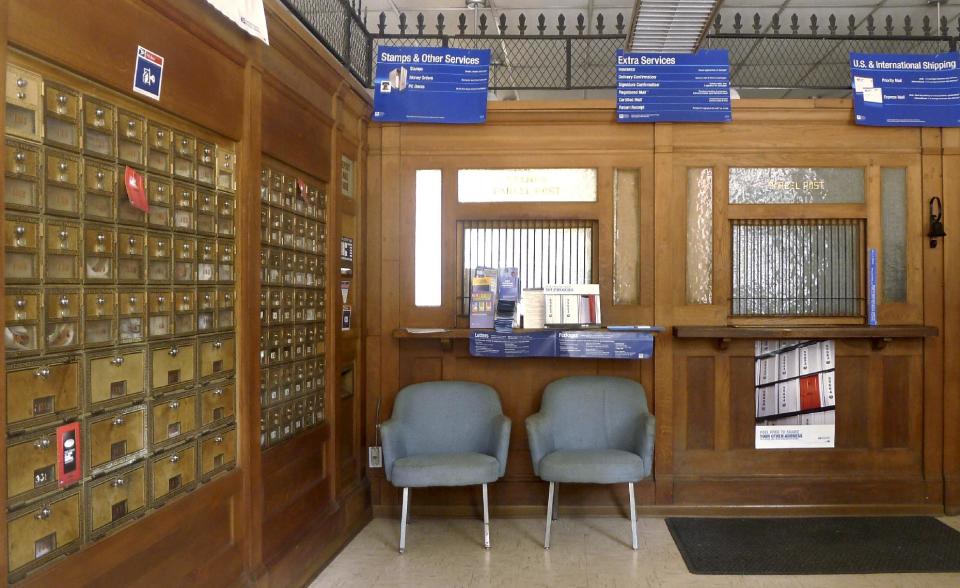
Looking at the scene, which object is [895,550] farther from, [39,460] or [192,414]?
[39,460]

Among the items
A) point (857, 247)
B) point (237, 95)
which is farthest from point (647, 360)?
point (237, 95)

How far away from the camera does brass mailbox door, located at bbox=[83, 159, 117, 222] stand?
1.95 metres

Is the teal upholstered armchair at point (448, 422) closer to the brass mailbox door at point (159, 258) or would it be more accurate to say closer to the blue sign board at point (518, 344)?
the blue sign board at point (518, 344)

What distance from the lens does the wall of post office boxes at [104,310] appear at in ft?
5.69

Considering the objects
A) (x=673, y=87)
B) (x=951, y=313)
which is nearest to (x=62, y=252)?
(x=673, y=87)

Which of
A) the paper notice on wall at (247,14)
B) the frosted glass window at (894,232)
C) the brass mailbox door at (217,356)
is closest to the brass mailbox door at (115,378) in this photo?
the brass mailbox door at (217,356)

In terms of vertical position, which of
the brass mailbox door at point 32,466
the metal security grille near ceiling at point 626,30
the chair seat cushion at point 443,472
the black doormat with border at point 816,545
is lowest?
the black doormat with border at point 816,545

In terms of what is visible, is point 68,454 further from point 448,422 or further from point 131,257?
point 448,422

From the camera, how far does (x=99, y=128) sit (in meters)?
2.01

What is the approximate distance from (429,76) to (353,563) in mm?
2846

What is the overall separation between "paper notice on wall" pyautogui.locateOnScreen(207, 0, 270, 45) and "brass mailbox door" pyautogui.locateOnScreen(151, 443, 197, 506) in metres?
1.52

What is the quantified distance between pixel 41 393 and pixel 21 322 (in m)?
0.19

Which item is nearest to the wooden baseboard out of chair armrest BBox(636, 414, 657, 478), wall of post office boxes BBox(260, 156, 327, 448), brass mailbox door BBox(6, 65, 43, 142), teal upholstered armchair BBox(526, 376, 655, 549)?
teal upholstered armchair BBox(526, 376, 655, 549)

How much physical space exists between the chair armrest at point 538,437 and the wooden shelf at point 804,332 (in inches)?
38.6
